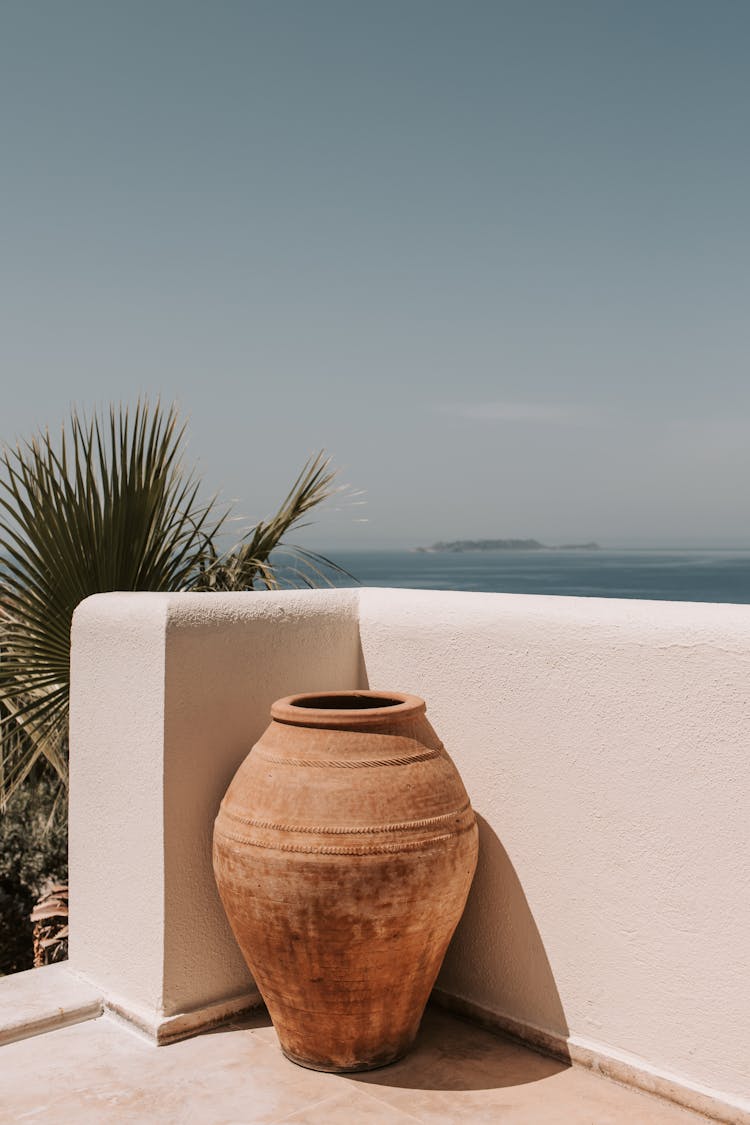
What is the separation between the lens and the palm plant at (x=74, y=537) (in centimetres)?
421

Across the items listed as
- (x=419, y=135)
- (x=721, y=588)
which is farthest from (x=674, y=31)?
(x=721, y=588)

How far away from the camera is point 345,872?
2488 millimetres

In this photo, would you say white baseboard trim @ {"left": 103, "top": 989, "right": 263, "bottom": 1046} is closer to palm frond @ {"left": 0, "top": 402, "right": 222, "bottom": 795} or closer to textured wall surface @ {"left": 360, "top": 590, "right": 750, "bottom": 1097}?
textured wall surface @ {"left": 360, "top": 590, "right": 750, "bottom": 1097}

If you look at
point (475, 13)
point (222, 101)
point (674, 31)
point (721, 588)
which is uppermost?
point (674, 31)

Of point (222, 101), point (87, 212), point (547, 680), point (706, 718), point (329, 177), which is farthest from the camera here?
point (329, 177)

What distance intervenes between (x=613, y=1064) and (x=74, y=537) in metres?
2.89

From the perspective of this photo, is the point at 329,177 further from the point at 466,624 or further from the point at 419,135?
the point at 466,624

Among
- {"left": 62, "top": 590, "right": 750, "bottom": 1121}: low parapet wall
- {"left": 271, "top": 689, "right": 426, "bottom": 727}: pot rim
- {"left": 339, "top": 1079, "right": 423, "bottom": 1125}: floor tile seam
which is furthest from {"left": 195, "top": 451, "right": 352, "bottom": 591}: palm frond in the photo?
{"left": 339, "top": 1079, "right": 423, "bottom": 1125}: floor tile seam

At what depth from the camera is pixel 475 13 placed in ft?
54.8

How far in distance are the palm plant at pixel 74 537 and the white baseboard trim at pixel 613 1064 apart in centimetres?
204

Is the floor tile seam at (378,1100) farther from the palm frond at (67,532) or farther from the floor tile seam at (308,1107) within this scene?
the palm frond at (67,532)

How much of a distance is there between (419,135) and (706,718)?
32.7 metres

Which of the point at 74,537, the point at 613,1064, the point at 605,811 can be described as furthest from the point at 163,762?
the point at 74,537

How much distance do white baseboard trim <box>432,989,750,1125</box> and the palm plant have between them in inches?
80.3
